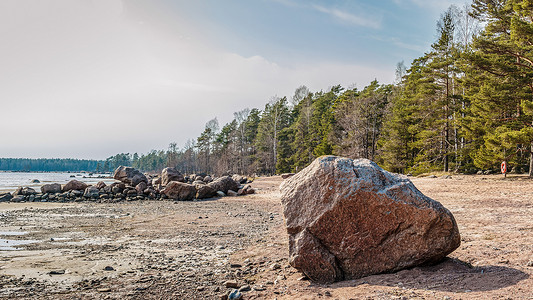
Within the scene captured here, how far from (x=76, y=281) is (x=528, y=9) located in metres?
24.2

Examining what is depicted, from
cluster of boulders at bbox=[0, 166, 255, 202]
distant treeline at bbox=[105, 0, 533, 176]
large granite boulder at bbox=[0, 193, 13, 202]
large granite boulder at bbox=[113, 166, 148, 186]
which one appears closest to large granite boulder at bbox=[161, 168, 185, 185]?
large granite boulder at bbox=[113, 166, 148, 186]

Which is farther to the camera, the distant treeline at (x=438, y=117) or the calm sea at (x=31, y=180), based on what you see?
the calm sea at (x=31, y=180)

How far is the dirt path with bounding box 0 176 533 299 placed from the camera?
4.54 meters

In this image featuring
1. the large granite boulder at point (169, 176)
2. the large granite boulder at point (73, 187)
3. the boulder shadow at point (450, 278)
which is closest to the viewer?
the boulder shadow at point (450, 278)

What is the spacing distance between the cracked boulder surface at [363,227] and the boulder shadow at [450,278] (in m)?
0.16

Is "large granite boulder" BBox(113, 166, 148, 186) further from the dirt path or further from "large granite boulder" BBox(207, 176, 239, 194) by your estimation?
the dirt path

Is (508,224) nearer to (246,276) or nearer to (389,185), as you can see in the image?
(389,185)

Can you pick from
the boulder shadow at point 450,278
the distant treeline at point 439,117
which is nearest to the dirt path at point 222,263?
the boulder shadow at point 450,278

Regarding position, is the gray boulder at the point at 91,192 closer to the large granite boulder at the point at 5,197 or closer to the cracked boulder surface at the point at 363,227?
the large granite boulder at the point at 5,197

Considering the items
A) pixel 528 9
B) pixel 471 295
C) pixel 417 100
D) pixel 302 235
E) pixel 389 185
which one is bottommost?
pixel 471 295

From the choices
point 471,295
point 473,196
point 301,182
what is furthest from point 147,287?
point 473,196

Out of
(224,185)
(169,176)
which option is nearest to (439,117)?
(224,185)

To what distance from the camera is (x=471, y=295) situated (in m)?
3.90

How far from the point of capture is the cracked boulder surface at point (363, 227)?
5.05 metres
